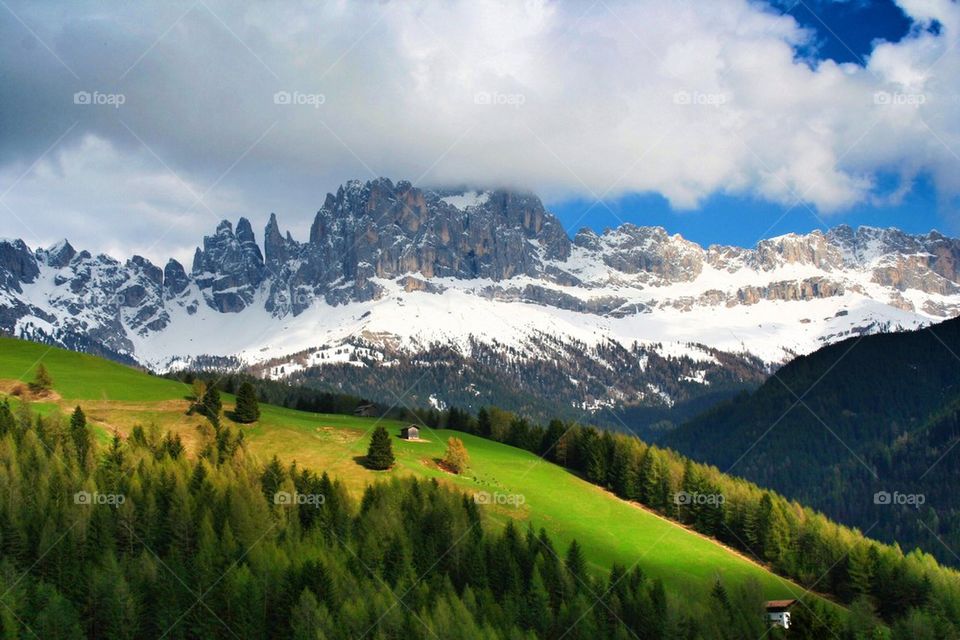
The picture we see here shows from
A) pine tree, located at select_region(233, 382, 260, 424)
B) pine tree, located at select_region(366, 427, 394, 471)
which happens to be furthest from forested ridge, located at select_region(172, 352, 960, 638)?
pine tree, located at select_region(233, 382, 260, 424)

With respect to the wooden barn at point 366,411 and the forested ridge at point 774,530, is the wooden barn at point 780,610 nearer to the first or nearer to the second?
the forested ridge at point 774,530

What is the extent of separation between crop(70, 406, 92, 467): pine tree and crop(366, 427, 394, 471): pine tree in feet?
110

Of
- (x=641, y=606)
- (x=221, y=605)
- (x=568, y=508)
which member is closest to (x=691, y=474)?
(x=568, y=508)

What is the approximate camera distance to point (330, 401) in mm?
193500

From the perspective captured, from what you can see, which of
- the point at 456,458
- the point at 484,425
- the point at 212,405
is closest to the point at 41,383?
the point at 212,405

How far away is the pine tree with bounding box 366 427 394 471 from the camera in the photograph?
124688mm

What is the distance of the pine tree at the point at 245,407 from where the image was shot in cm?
13462

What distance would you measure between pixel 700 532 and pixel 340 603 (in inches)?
2612

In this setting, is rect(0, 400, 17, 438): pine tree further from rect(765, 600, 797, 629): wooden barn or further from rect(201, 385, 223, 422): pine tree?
rect(765, 600, 797, 629): wooden barn

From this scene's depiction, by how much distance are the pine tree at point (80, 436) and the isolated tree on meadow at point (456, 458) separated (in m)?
46.6

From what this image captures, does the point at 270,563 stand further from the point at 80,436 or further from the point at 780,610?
the point at 780,610

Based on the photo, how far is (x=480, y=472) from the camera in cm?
13650

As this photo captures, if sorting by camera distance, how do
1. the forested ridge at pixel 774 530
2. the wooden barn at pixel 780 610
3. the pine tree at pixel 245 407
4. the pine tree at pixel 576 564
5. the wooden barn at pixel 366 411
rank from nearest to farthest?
1. the pine tree at pixel 576 564
2. the wooden barn at pixel 780 610
3. the forested ridge at pixel 774 530
4. the pine tree at pixel 245 407
5. the wooden barn at pixel 366 411

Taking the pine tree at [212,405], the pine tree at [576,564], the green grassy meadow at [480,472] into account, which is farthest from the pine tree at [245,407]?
the pine tree at [576,564]
